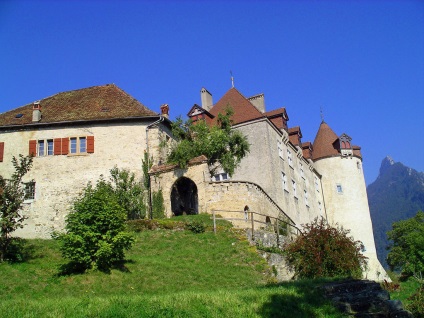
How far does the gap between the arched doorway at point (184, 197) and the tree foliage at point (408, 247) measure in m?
18.9

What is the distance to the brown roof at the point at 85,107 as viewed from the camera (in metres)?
32.3

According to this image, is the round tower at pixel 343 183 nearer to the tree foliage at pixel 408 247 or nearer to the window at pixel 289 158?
the tree foliage at pixel 408 247

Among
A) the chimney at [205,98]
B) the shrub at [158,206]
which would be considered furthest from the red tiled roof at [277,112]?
the shrub at [158,206]

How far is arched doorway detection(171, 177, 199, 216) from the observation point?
30.5 metres

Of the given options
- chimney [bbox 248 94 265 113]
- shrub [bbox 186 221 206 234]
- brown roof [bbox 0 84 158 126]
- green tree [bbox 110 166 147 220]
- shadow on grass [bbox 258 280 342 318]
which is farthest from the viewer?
chimney [bbox 248 94 265 113]

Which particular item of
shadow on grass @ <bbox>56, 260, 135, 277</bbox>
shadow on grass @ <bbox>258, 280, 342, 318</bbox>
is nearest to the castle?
shadow on grass @ <bbox>56, 260, 135, 277</bbox>

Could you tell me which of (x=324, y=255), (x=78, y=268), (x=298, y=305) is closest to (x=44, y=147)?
(x=78, y=268)

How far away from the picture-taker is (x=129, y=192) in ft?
97.3

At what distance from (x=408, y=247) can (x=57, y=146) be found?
33390 mm

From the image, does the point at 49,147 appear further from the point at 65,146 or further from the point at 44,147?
A: the point at 65,146

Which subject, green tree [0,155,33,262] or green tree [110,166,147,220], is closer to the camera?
green tree [0,155,33,262]

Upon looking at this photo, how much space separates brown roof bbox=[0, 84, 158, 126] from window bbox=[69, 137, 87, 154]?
1352 millimetres

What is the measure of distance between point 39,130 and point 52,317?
2458cm

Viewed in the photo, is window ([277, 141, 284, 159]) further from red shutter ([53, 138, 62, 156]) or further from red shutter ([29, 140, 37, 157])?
red shutter ([29, 140, 37, 157])
